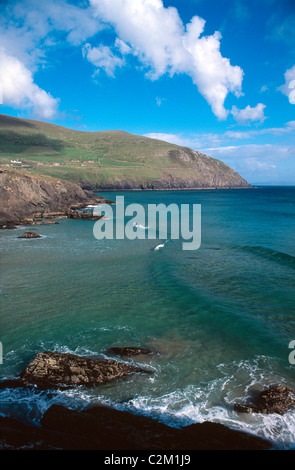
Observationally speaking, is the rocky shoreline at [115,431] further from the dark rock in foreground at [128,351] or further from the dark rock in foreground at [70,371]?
the dark rock in foreground at [128,351]

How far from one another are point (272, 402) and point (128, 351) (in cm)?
557

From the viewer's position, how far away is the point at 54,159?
593 ft

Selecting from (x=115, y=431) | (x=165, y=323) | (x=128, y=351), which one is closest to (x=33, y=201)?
(x=165, y=323)

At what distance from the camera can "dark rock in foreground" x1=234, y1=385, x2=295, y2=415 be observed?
8656mm

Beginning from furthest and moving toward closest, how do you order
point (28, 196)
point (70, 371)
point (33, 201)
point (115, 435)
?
point (33, 201), point (28, 196), point (70, 371), point (115, 435)

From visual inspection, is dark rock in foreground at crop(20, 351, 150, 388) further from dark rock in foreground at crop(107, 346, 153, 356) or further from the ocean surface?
dark rock in foreground at crop(107, 346, 153, 356)

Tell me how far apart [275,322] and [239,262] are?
11.6 meters

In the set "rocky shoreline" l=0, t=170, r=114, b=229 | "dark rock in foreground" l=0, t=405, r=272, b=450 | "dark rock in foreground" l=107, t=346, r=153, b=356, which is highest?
"rocky shoreline" l=0, t=170, r=114, b=229

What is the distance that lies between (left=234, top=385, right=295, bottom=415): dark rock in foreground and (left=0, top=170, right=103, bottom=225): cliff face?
47.3 meters

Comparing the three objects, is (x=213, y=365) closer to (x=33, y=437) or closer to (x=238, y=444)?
(x=238, y=444)

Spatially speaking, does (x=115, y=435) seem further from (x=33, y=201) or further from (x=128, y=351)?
(x=33, y=201)

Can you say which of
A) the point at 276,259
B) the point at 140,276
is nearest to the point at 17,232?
the point at 140,276

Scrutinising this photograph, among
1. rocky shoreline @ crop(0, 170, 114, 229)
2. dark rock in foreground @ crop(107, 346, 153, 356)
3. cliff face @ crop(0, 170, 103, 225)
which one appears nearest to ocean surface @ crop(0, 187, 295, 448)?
dark rock in foreground @ crop(107, 346, 153, 356)

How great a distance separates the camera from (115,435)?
7.67m
